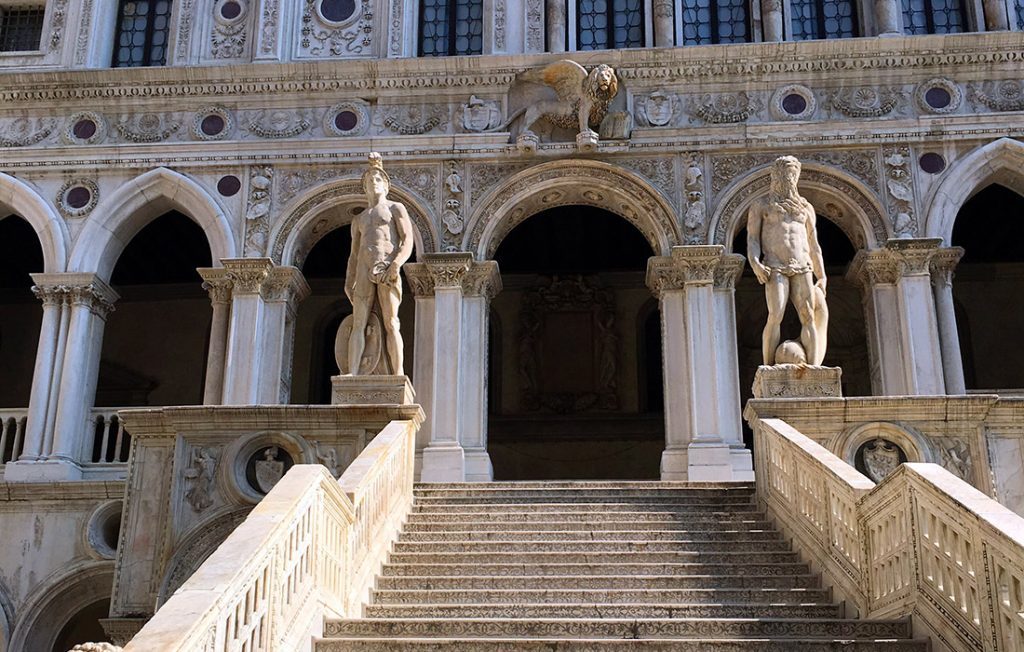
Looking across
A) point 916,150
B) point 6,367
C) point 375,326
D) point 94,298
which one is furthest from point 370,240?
point 6,367

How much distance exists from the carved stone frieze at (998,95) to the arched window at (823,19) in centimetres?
215

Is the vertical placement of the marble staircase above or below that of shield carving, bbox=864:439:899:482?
below

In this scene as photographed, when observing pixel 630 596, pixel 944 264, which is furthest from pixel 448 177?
pixel 630 596

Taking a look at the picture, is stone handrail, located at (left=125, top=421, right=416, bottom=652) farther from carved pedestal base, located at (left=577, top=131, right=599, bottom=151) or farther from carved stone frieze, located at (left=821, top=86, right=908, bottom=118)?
carved stone frieze, located at (left=821, top=86, right=908, bottom=118)

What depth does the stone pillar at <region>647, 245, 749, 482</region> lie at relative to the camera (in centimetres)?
1573

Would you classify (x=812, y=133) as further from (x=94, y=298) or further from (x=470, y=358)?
(x=94, y=298)

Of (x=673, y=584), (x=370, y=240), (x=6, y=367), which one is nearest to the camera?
(x=673, y=584)


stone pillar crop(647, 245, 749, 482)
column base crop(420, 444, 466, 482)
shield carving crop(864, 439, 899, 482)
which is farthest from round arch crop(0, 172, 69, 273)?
shield carving crop(864, 439, 899, 482)

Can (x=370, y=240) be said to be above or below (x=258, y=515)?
above

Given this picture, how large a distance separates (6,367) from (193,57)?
7.91 metres

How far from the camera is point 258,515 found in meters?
7.54

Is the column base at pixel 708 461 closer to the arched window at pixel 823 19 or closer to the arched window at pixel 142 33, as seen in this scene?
the arched window at pixel 823 19

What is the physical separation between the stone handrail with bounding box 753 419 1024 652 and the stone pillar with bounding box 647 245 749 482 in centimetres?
531

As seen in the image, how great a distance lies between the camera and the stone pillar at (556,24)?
59.4 ft
